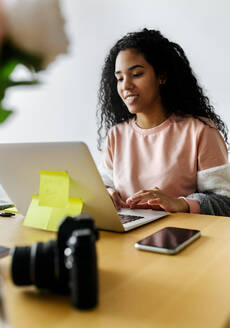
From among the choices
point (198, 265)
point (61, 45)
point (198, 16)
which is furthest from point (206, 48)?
point (61, 45)

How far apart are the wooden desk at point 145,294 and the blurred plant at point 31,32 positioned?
0.28 meters

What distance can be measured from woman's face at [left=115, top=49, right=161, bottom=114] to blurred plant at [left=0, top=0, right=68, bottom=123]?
93 cm

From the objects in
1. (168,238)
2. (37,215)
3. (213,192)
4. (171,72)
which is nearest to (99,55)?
(171,72)

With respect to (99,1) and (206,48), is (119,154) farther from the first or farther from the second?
(99,1)

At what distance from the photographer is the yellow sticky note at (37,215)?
0.76m

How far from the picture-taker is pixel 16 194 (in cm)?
84

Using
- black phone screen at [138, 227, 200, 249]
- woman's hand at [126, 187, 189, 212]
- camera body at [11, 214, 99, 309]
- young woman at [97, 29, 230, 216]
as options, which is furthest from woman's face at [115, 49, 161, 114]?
camera body at [11, 214, 99, 309]

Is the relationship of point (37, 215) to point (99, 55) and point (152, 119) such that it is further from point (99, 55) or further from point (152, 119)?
point (99, 55)

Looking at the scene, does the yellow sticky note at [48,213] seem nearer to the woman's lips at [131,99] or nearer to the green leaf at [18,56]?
the green leaf at [18,56]

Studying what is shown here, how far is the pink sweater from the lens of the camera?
120 centimetres

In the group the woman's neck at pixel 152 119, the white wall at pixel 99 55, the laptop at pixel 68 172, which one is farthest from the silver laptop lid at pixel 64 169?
the white wall at pixel 99 55

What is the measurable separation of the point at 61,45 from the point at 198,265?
1.27 ft

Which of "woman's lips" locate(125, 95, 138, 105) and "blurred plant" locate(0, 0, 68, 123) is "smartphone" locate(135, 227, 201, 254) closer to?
"blurred plant" locate(0, 0, 68, 123)

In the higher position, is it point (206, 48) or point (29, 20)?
point (206, 48)
